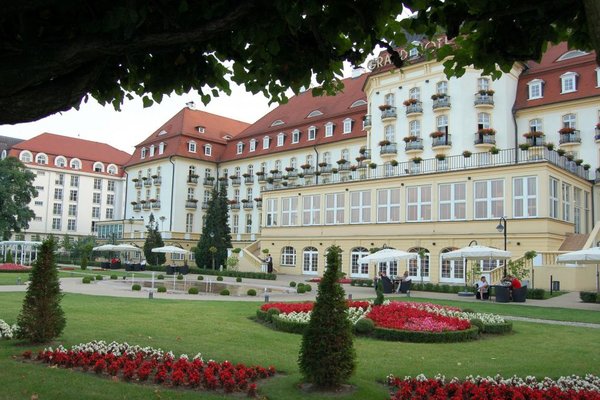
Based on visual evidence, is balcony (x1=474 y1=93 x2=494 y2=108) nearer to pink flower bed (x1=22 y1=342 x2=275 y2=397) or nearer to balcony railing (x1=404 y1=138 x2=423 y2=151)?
balcony railing (x1=404 y1=138 x2=423 y2=151)

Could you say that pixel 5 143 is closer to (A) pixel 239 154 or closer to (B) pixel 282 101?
(A) pixel 239 154

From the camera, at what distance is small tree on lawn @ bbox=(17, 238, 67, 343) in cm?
1059

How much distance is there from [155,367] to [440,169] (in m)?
31.9

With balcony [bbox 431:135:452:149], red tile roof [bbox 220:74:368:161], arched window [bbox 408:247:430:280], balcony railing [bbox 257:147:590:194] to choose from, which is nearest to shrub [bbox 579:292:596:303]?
balcony railing [bbox 257:147:590:194]

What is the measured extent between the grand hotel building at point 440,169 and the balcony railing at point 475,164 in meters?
0.11

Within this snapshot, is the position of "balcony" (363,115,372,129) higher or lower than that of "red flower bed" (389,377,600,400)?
higher

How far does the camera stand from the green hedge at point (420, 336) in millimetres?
13344

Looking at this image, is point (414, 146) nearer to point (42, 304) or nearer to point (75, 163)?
point (42, 304)

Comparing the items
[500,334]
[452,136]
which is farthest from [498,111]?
[500,334]

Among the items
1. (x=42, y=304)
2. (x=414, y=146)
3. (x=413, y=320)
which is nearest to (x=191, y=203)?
(x=414, y=146)

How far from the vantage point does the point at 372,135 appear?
46781 millimetres

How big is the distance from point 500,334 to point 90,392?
36.3ft

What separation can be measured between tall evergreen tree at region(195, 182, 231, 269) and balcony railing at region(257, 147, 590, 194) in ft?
46.4

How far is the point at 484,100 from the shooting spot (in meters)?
40.4
